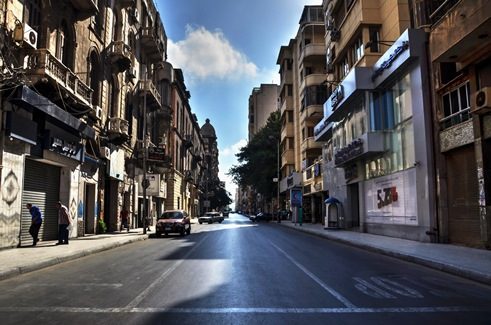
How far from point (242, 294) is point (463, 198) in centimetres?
1289

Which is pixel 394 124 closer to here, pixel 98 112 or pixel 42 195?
pixel 98 112

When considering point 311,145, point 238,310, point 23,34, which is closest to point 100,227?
point 23,34

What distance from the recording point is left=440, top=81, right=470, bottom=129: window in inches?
699

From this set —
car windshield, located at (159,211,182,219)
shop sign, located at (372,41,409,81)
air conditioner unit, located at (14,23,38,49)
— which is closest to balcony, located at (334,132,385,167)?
shop sign, located at (372,41,409,81)

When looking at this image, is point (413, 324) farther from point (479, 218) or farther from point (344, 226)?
point (344, 226)

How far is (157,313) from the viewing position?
6.83 m

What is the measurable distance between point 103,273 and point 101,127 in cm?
1794

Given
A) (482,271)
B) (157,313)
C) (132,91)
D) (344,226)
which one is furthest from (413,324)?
(132,91)

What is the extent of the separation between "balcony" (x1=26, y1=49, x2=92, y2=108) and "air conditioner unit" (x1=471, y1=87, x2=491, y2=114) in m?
16.0

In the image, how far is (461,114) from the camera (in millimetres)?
17922

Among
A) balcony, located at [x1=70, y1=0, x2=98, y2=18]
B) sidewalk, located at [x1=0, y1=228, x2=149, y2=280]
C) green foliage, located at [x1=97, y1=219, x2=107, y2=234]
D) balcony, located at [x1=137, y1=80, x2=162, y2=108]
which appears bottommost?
sidewalk, located at [x1=0, y1=228, x2=149, y2=280]

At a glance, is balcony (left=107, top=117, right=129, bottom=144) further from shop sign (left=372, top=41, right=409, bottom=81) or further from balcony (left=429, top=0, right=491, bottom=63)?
balcony (left=429, top=0, right=491, bottom=63)

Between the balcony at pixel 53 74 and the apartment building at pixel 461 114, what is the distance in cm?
1545

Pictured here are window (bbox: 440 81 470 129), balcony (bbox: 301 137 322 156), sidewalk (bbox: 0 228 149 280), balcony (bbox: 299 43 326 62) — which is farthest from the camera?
balcony (bbox: 299 43 326 62)
